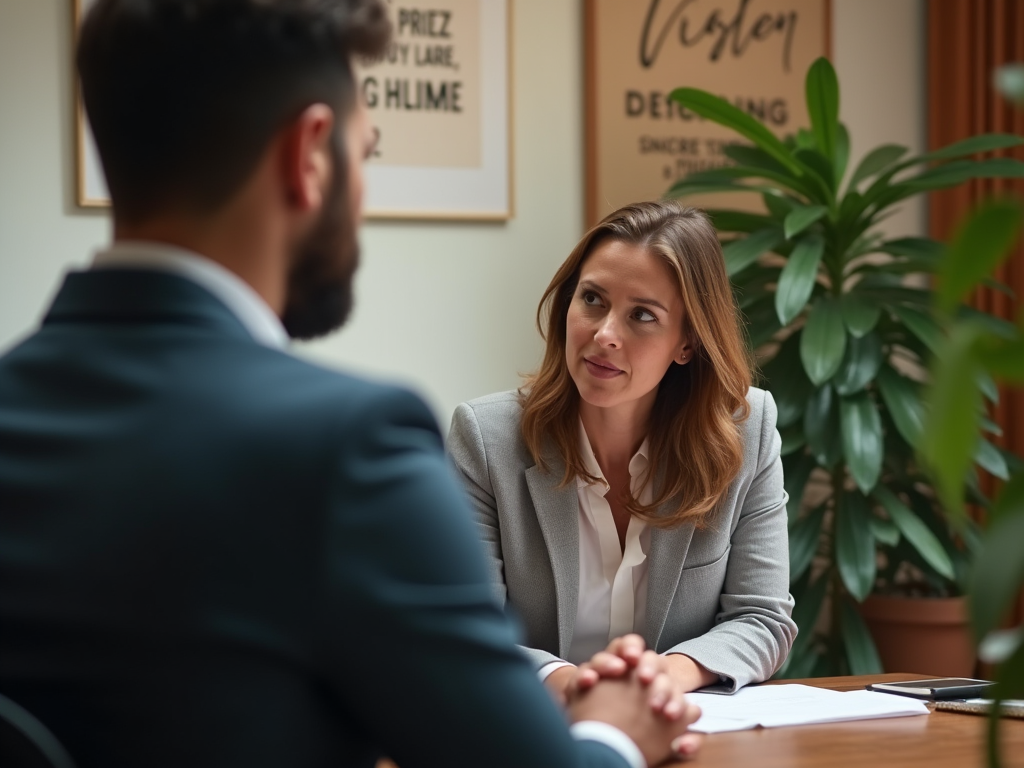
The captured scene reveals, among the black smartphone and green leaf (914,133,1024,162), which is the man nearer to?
the black smartphone

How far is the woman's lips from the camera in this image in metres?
2.19

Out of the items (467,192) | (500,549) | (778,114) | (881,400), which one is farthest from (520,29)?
(500,549)

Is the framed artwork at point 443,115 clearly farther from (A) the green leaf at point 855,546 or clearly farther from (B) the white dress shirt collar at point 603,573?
(B) the white dress shirt collar at point 603,573

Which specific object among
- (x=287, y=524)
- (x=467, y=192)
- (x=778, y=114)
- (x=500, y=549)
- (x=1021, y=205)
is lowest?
(x=500, y=549)

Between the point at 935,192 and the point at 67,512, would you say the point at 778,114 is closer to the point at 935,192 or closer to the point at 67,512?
the point at 935,192

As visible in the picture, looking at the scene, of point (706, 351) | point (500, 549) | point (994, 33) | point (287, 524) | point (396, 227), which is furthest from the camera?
point (994, 33)

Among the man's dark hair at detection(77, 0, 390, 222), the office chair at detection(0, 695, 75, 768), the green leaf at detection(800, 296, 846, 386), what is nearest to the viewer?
the office chair at detection(0, 695, 75, 768)

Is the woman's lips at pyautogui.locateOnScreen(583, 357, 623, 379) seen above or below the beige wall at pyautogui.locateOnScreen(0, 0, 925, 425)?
below

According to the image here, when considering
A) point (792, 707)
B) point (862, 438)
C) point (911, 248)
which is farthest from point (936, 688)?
point (911, 248)

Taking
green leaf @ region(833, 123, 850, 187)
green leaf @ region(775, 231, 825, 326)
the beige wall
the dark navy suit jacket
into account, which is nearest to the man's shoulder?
the dark navy suit jacket

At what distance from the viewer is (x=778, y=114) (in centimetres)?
395

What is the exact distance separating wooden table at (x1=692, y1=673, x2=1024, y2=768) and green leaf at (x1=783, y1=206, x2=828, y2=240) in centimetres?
173

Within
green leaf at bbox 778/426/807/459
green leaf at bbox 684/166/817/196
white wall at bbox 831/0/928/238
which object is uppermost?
white wall at bbox 831/0/928/238

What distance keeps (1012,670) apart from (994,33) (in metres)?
3.80
